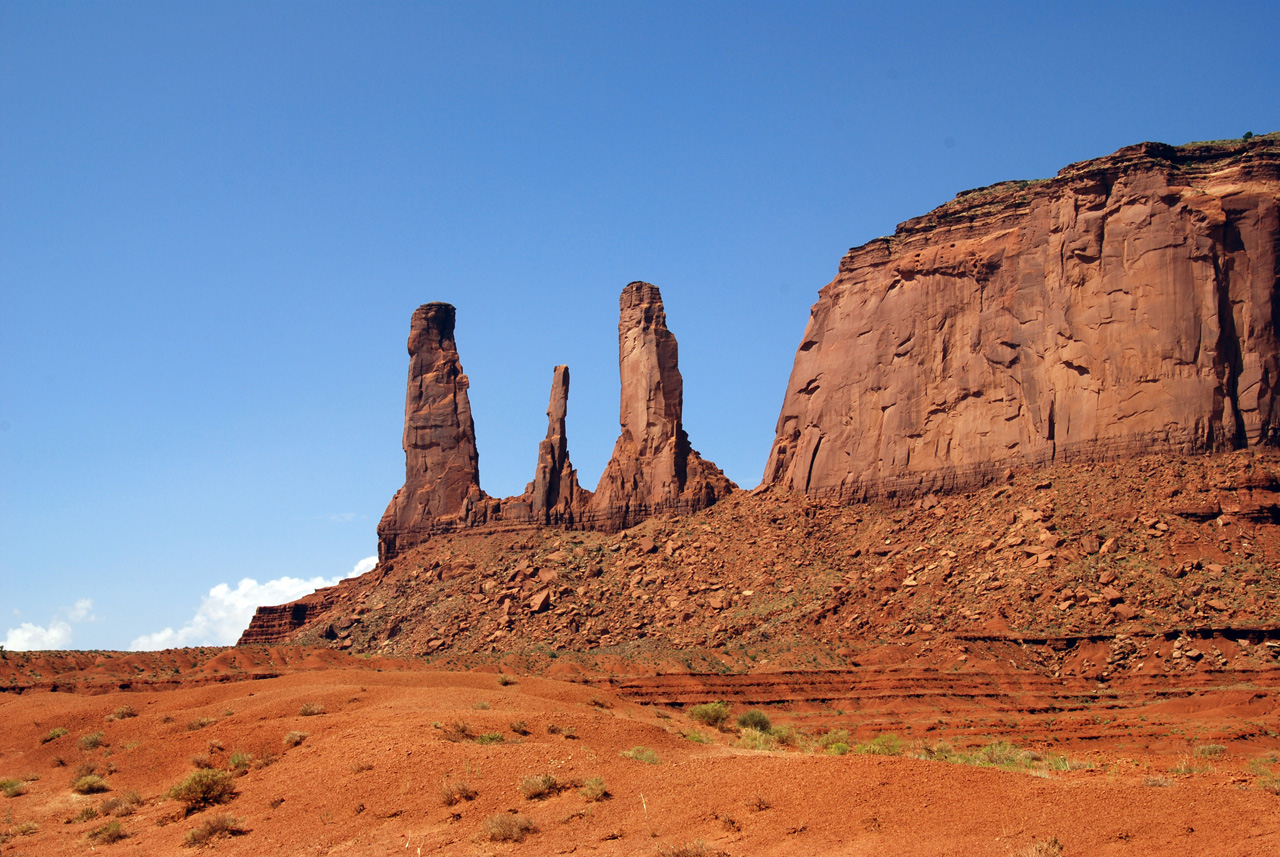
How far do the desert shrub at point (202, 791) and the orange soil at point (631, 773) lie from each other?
0.31 m

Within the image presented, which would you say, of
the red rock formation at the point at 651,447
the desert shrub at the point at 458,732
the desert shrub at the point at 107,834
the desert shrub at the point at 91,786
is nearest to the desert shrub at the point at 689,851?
the desert shrub at the point at 458,732

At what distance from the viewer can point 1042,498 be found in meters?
59.2

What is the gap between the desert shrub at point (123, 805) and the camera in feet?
75.4

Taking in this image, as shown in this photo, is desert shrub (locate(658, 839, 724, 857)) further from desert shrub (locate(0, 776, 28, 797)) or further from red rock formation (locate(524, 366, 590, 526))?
red rock formation (locate(524, 366, 590, 526))

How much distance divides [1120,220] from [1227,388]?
11.3 metres

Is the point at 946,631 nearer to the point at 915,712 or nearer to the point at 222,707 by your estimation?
the point at 915,712

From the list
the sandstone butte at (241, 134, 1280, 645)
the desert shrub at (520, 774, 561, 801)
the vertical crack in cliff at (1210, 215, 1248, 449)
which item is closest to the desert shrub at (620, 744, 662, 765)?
the desert shrub at (520, 774, 561, 801)

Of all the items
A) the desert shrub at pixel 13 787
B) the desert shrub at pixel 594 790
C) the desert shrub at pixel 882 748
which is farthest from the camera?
the desert shrub at pixel 882 748

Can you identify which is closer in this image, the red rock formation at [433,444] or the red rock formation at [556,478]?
the red rock formation at [556,478]

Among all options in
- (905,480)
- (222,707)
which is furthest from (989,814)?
(905,480)

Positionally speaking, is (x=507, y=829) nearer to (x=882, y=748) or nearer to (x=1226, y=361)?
(x=882, y=748)

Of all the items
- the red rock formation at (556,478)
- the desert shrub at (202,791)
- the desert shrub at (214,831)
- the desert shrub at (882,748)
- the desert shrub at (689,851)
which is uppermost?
the red rock formation at (556,478)

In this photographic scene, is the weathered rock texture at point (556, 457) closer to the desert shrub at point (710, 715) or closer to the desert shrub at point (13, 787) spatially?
the desert shrub at point (710, 715)

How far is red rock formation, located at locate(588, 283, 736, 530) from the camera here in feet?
258
